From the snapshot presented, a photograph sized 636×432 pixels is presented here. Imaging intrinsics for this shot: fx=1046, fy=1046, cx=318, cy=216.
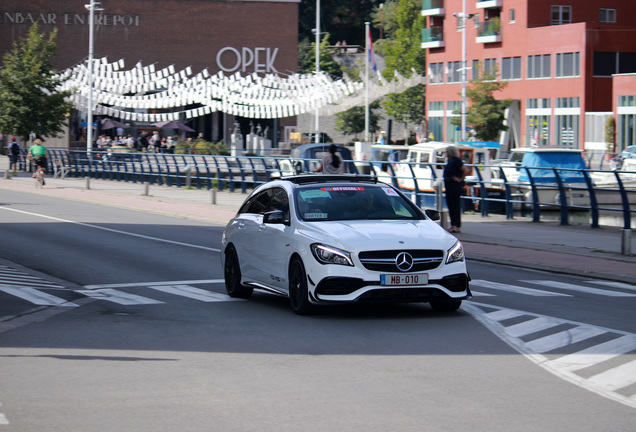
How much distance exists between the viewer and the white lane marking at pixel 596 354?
8867 millimetres

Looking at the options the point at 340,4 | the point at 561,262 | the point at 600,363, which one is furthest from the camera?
the point at 340,4

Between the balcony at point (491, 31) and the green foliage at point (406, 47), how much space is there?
14.8m

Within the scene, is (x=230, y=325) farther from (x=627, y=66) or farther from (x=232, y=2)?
(x=232, y=2)

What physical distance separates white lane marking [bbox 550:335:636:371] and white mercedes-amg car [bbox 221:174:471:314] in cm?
196

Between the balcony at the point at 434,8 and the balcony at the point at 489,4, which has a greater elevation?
the balcony at the point at 434,8

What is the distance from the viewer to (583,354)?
9336 millimetres

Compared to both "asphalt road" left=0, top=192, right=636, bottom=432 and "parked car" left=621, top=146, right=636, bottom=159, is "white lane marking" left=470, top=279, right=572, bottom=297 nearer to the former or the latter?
"asphalt road" left=0, top=192, right=636, bottom=432

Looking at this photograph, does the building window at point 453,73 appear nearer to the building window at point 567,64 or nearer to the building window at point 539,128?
the building window at point 539,128

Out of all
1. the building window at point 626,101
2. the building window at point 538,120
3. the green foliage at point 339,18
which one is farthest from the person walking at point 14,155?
the green foliage at point 339,18

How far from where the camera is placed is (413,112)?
9744 cm

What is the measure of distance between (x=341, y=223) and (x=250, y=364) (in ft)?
10.1

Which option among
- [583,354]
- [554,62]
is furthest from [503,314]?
[554,62]

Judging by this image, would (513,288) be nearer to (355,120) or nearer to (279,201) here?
(279,201)

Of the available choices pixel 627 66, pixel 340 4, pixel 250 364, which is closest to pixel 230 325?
pixel 250 364
